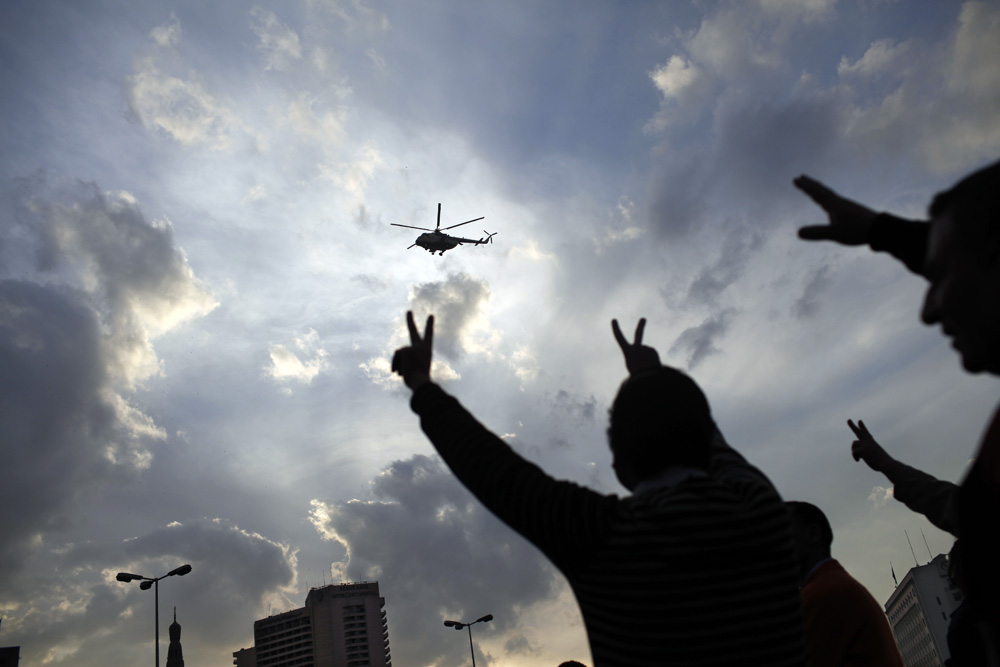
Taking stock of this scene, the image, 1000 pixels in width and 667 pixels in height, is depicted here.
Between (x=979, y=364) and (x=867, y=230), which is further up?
(x=867, y=230)

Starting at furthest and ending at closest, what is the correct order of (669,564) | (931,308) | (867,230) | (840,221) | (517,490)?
(840,221) < (867,230) < (517,490) < (669,564) < (931,308)

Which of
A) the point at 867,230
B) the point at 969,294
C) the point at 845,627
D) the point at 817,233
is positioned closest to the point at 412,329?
the point at 817,233

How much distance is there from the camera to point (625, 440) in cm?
202

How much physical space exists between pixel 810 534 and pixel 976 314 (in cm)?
328

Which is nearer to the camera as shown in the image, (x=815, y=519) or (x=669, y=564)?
(x=669, y=564)

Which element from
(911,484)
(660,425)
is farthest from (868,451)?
(660,425)

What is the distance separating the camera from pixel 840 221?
220 centimetres

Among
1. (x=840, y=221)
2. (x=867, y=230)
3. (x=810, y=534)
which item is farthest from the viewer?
(x=810, y=534)

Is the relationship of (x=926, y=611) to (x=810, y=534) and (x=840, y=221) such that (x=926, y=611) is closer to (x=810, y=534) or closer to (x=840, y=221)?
(x=810, y=534)

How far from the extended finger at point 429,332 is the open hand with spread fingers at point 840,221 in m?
1.58

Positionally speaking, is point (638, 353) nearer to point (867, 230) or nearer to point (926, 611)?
point (867, 230)

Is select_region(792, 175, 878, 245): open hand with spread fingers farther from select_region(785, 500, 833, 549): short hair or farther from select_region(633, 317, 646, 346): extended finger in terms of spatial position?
select_region(785, 500, 833, 549): short hair

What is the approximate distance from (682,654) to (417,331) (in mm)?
1646

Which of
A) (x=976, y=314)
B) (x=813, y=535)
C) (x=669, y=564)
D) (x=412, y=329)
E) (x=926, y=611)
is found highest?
(x=412, y=329)
